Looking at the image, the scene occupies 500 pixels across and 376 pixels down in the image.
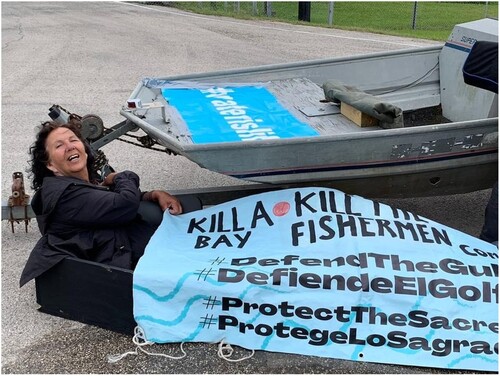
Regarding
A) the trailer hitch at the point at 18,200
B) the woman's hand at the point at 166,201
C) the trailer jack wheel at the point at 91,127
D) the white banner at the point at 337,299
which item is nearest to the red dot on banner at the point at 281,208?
the white banner at the point at 337,299

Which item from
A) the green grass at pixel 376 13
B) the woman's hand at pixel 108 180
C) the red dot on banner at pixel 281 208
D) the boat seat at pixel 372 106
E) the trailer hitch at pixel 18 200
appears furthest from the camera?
the green grass at pixel 376 13

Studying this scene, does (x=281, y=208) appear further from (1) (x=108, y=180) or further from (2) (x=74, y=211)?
(2) (x=74, y=211)

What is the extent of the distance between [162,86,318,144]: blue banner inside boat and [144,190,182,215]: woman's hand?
47 cm

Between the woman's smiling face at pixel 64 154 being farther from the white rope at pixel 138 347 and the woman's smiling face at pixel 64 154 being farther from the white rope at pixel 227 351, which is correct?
the white rope at pixel 227 351

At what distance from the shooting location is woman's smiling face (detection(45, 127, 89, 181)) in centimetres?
396

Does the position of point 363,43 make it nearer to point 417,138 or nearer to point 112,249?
point 417,138

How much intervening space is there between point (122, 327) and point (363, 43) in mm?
10828

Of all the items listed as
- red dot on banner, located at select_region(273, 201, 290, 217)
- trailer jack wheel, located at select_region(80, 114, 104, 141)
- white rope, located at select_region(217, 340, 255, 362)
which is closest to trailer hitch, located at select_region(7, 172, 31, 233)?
trailer jack wheel, located at select_region(80, 114, 104, 141)

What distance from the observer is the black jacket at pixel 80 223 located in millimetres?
3836

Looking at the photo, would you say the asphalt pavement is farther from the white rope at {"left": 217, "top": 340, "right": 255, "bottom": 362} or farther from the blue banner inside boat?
the blue banner inside boat

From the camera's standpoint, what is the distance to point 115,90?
948 cm

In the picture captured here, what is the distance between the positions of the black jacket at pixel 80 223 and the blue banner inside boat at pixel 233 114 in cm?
101

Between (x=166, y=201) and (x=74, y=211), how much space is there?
828 mm

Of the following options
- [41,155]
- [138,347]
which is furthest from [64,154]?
[138,347]
